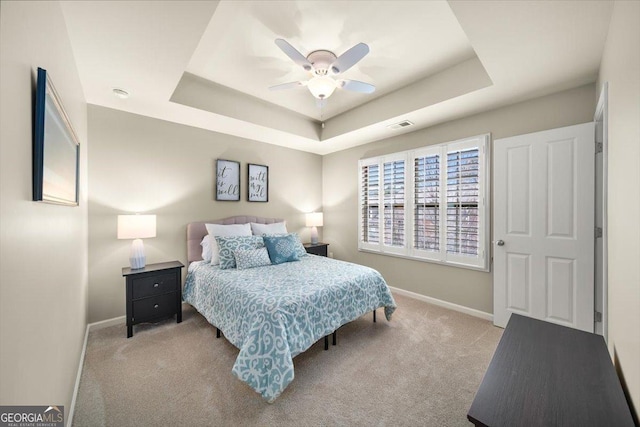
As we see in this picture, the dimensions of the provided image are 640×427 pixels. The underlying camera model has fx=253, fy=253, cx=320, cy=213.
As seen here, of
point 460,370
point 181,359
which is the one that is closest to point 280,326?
point 181,359

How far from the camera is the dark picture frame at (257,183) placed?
4.07 m

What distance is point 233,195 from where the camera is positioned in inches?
153

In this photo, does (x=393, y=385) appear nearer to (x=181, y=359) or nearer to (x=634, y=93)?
(x=181, y=359)

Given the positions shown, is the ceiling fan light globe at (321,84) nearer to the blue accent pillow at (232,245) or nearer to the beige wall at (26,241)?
the beige wall at (26,241)

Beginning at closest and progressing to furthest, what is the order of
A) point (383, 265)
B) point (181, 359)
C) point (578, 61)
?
point (578, 61) < point (181, 359) < point (383, 265)

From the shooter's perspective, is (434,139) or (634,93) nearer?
(634,93)

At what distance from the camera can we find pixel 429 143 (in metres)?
3.55

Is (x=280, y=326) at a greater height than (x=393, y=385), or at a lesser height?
greater

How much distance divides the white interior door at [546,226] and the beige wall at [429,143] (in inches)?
9.0

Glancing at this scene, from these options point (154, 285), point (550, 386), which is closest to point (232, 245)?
point (154, 285)

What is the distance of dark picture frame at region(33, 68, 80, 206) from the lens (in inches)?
39.3

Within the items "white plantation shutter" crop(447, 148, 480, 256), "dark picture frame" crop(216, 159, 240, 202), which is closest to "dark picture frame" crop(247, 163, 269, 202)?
"dark picture frame" crop(216, 159, 240, 202)

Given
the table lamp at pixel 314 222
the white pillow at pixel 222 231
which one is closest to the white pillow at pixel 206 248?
the white pillow at pixel 222 231

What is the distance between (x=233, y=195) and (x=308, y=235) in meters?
1.67
